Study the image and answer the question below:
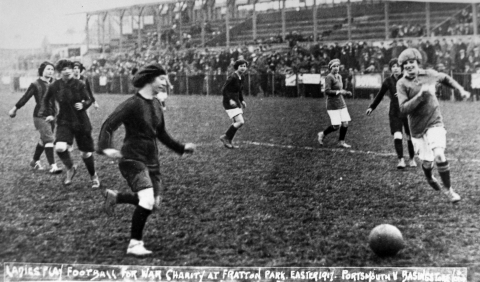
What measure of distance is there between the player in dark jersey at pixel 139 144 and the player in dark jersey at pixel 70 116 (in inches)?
70.8

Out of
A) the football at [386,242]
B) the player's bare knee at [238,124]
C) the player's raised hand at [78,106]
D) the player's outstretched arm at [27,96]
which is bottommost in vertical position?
the football at [386,242]

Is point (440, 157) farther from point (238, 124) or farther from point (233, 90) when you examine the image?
point (233, 90)

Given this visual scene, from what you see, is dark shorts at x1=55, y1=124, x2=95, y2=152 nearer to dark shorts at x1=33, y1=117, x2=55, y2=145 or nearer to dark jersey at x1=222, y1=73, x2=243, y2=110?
dark shorts at x1=33, y1=117, x2=55, y2=145

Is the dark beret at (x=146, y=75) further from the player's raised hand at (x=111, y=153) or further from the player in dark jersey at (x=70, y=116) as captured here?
the player in dark jersey at (x=70, y=116)

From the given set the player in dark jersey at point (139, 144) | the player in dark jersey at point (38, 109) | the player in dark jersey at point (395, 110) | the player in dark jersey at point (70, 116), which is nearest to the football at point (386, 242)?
the player in dark jersey at point (139, 144)

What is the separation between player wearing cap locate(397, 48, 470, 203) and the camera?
15.5 ft

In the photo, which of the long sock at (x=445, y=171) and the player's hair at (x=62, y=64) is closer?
the long sock at (x=445, y=171)

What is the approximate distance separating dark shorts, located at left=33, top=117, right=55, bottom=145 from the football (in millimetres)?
3997

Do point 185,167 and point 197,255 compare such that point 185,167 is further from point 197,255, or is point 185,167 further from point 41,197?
point 197,255

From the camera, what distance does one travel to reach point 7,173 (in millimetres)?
5805

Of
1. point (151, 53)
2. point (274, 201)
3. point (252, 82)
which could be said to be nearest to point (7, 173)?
point (274, 201)

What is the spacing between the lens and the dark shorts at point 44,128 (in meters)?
6.19

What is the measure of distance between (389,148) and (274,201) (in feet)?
9.95

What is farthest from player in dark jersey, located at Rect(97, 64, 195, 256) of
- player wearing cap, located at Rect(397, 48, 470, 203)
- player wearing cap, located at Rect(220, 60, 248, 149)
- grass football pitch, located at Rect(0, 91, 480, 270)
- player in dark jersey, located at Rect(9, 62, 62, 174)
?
player wearing cap, located at Rect(220, 60, 248, 149)
